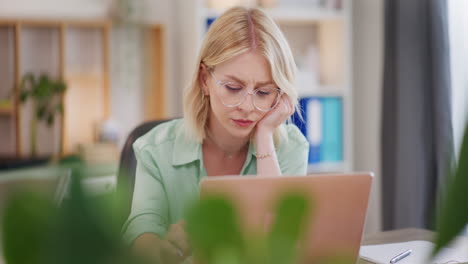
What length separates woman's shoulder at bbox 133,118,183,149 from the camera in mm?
1757

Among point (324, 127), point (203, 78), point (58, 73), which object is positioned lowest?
point (324, 127)

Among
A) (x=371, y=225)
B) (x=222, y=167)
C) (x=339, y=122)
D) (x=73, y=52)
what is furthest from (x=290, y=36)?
(x=222, y=167)

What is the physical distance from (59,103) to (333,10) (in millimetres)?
1856

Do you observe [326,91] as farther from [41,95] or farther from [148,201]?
[148,201]

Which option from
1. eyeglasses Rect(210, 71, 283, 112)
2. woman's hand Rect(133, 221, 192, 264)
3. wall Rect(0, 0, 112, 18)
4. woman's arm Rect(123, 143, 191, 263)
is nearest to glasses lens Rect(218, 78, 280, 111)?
eyeglasses Rect(210, 71, 283, 112)

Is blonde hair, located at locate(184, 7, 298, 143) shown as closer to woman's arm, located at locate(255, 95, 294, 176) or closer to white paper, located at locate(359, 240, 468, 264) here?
woman's arm, located at locate(255, 95, 294, 176)

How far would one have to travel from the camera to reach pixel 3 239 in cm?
22

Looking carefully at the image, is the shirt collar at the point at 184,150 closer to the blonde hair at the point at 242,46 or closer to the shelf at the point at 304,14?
the blonde hair at the point at 242,46

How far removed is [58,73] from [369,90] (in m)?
2.02

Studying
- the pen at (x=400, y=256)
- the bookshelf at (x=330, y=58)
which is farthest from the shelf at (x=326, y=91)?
the pen at (x=400, y=256)

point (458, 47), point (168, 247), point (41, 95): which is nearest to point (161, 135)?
point (168, 247)

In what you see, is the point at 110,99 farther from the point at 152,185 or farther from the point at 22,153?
the point at 152,185

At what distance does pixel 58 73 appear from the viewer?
4.29 meters

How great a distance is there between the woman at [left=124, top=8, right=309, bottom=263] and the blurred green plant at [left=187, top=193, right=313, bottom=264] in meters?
1.36
